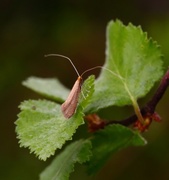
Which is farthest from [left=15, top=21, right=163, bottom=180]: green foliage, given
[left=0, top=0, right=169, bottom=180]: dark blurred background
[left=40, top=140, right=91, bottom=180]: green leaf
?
[left=0, top=0, right=169, bottom=180]: dark blurred background

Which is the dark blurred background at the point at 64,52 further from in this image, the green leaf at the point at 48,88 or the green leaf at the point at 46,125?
the green leaf at the point at 46,125

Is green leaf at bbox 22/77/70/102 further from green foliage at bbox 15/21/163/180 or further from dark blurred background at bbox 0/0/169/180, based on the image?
dark blurred background at bbox 0/0/169/180

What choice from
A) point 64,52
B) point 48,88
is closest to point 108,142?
point 48,88

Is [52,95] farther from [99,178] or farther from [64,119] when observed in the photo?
[99,178]

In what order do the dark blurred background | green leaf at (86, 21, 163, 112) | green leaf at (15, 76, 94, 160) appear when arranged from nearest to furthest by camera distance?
green leaf at (15, 76, 94, 160) < green leaf at (86, 21, 163, 112) < the dark blurred background

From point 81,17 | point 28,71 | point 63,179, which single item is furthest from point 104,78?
point 81,17

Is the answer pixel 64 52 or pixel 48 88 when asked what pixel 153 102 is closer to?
pixel 48 88
